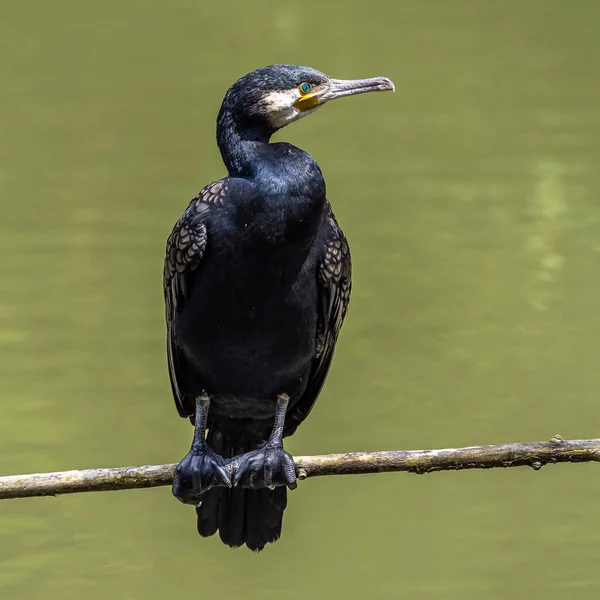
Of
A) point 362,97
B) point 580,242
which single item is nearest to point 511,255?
point 580,242

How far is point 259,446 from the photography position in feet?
13.2

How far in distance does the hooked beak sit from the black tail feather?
1158 millimetres

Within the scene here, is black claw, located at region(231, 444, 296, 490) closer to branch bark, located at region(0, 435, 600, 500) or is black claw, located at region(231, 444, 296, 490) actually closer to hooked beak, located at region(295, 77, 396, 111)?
branch bark, located at region(0, 435, 600, 500)

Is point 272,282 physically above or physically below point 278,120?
below

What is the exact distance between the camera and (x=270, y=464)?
149 inches

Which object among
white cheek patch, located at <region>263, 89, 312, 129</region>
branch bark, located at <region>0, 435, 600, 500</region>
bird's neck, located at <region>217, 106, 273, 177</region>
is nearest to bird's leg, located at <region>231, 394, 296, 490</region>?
branch bark, located at <region>0, 435, 600, 500</region>

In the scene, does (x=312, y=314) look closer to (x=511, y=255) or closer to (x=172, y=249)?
(x=172, y=249)

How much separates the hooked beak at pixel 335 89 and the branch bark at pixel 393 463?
0.98m

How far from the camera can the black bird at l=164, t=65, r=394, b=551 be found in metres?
3.59

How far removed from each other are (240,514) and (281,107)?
1228 mm

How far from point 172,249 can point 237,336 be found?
0.31 meters

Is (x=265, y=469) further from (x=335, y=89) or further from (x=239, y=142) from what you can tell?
(x=335, y=89)

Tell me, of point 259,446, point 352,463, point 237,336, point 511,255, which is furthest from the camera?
point 511,255

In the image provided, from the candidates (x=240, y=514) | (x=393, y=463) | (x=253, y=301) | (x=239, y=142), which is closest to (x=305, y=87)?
(x=239, y=142)
